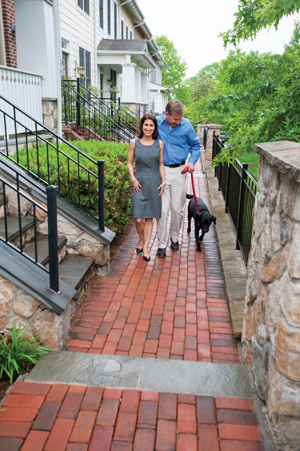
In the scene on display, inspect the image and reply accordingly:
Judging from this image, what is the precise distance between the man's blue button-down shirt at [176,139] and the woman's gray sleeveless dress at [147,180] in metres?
Result: 0.26

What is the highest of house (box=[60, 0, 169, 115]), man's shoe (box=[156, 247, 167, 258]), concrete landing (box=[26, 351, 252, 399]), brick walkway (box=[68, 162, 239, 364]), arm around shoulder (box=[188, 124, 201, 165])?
house (box=[60, 0, 169, 115])

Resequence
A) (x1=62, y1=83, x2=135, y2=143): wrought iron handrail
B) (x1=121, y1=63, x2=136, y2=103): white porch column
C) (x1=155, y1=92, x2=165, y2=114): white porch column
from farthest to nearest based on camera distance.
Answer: (x1=155, y1=92, x2=165, y2=114): white porch column, (x1=121, y1=63, x2=136, y2=103): white porch column, (x1=62, y1=83, x2=135, y2=143): wrought iron handrail

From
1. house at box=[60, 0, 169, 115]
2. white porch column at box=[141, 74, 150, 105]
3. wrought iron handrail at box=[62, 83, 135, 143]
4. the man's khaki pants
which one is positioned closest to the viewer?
the man's khaki pants

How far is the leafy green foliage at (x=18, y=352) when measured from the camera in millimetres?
2678

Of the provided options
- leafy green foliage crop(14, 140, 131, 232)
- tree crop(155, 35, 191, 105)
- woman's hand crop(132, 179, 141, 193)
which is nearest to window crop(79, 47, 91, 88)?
leafy green foliage crop(14, 140, 131, 232)

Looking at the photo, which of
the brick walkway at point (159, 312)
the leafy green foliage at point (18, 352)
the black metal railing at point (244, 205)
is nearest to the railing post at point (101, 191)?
the brick walkway at point (159, 312)

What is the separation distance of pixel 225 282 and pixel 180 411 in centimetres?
201

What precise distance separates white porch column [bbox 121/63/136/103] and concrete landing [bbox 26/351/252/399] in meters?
15.9

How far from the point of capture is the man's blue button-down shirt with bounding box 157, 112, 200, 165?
480 centimetres

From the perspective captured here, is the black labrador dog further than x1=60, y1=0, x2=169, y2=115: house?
No

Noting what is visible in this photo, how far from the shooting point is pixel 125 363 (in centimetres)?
278

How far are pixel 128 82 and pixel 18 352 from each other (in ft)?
52.4

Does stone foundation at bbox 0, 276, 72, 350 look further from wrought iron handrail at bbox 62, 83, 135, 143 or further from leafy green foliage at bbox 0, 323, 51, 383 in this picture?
wrought iron handrail at bbox 62, 83, 135, 143

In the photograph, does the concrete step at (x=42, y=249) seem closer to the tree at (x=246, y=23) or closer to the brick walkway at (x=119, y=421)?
the brick walkway at (x=119, y=421)
